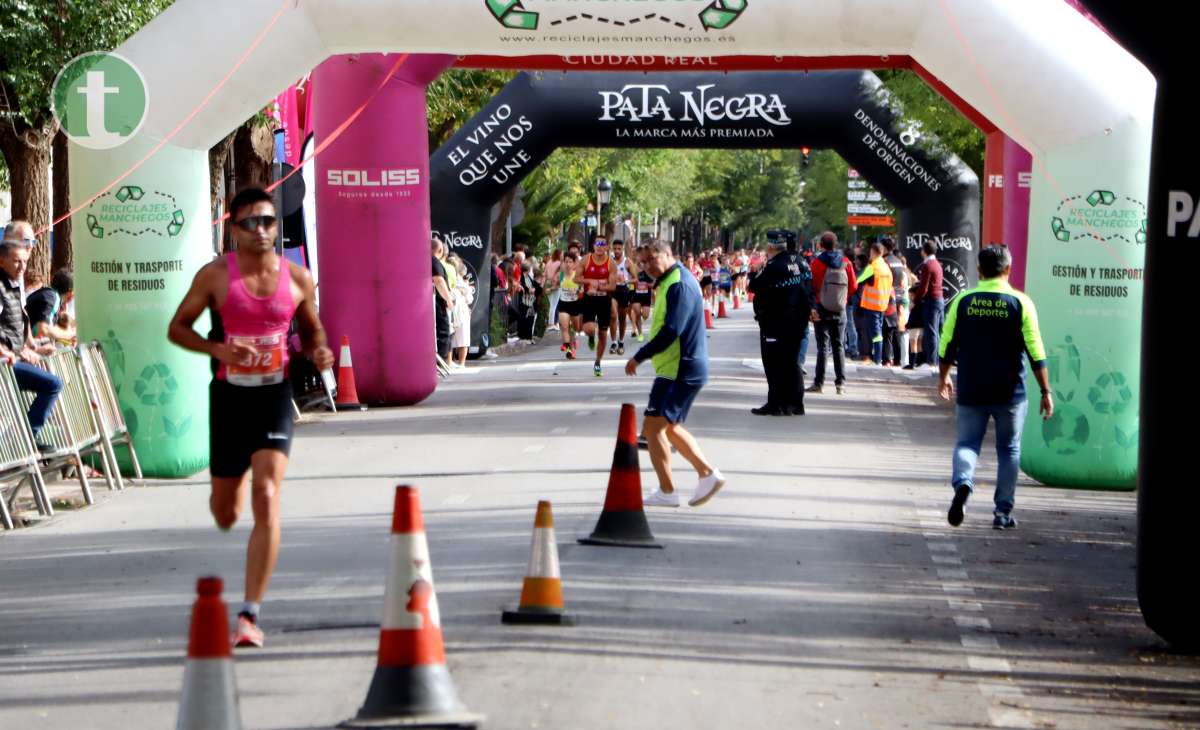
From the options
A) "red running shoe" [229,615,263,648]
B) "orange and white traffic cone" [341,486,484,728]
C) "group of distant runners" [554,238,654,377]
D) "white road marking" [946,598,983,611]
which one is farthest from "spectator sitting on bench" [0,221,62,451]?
"group of distant runners" [554,238,654,377]

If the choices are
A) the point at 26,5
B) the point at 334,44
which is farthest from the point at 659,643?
the point at 26,5

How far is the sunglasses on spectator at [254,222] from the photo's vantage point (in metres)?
7.68

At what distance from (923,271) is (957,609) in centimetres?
1545

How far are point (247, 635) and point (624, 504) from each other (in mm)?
3202

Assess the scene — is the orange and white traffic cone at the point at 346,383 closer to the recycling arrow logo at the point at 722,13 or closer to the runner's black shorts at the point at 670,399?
the recycling arrow logo at the point at 722,13

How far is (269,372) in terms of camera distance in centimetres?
758

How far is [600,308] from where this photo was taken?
79.7 ft

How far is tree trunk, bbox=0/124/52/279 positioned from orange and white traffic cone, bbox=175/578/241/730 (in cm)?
1912

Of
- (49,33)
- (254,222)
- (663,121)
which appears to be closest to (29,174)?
(49,33)

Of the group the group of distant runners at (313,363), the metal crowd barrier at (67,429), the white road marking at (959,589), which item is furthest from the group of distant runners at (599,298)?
the white road marking at (959,589)

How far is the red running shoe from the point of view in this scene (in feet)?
24.2

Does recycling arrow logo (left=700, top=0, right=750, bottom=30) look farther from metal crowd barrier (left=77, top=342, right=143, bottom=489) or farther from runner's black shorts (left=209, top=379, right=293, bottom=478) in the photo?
runner's black shorts (left=209, top=379, right=293, bottom=478)

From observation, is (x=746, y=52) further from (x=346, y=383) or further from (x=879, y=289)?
(x=879, y=289)

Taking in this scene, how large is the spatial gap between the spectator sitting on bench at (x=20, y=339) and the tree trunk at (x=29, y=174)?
37.9 ft
